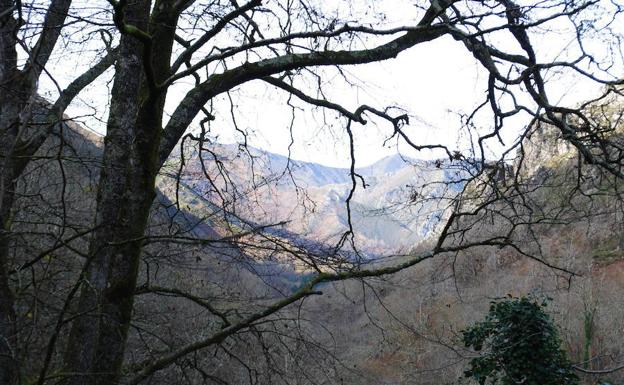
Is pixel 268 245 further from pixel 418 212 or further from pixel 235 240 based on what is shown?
pixel 418 212

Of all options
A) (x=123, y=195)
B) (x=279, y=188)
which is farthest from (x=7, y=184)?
(x=279, y=188)

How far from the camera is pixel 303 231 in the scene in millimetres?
3746

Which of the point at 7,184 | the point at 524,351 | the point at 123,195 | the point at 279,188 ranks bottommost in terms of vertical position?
the point at 524,351

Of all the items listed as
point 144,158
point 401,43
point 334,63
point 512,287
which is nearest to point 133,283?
point 144,158

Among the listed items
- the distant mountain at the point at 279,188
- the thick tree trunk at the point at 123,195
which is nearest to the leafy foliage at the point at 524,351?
the distant mountain at the point at 279,188

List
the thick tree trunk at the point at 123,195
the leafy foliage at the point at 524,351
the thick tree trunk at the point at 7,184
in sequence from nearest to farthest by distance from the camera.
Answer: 1. the thick tree trunk at the point at 7,184
2. the thick tree trunk at the point at 123,195
3. the leafy foliage at the point at 524,351

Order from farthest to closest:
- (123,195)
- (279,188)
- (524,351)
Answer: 1. (524,351)
2. (279,188)
3. (123,195)

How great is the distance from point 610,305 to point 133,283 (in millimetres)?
14869

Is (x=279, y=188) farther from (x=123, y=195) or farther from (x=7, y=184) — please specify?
(x=7, y=184)

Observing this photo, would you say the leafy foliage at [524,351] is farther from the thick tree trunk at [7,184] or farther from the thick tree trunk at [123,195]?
the thick tree trunk at [7,184]

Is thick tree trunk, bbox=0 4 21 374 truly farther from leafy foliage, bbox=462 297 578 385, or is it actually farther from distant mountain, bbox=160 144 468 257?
leafy foliage, bbox=462 297 578 385

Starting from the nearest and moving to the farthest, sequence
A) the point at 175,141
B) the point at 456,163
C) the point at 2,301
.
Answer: the point at 2,301
the point at 175,141
the point at 456,163

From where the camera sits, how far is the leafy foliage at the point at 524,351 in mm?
7613

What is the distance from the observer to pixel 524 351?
25.7 feet
